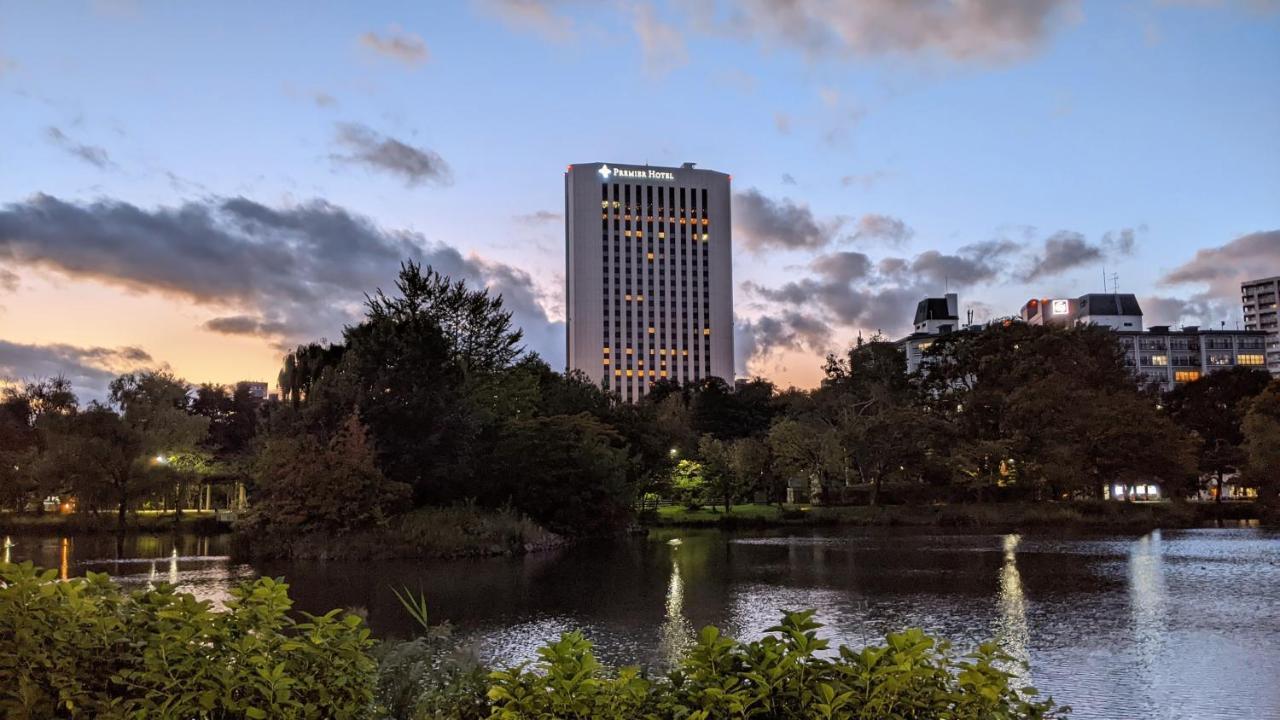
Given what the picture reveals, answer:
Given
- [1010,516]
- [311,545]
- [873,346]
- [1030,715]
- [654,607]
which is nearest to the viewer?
[1030,715]

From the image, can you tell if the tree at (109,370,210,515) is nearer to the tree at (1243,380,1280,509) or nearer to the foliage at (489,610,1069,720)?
the foliage at (489,610,1069,720)

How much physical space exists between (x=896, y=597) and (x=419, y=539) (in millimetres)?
21023

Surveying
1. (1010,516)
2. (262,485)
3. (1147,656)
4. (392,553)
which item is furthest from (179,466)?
(1147,656)

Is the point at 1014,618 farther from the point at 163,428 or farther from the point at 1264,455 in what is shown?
the point at 163,428

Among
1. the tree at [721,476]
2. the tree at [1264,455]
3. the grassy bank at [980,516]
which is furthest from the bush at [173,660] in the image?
the tree at [1264,455]

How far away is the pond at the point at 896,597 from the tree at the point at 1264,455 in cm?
1969

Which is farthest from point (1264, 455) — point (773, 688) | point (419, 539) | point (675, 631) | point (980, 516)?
point (773, 688)

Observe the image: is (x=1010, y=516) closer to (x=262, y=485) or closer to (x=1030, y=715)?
(x=262, y=485)

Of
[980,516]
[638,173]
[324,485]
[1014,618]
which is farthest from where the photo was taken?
[638,173]

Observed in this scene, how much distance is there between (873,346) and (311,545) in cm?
7931

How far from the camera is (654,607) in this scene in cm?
2147

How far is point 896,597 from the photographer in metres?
22.9

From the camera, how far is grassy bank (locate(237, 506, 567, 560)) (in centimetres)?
3666

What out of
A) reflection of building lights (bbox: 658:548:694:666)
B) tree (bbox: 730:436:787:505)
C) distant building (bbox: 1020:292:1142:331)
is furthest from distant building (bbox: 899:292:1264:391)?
reflection of building lights (bbox: 658:548:694:666)
